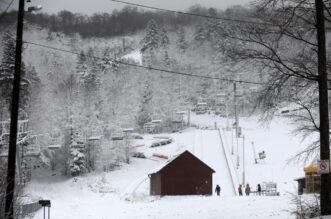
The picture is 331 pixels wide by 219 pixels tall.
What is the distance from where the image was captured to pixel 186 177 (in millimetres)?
53031

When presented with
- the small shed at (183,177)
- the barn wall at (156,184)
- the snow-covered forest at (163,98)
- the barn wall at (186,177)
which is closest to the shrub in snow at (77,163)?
the snow-covered forest at (163,98)

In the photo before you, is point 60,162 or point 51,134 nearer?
point 60,162

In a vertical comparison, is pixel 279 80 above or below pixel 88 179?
above

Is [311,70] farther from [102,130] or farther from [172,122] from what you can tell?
[172,122]

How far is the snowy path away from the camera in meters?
60.2

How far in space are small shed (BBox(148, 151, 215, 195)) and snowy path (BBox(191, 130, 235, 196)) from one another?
8.07 ft

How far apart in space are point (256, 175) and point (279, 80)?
5077 centimetres

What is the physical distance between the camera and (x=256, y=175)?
2491 inches

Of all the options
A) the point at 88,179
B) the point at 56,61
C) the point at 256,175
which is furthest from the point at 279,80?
the point at 56,61

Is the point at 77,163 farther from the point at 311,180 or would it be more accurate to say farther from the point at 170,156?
the point at 311,180

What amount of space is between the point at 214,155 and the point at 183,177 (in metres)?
28.4

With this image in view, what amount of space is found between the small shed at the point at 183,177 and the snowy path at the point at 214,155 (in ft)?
8.07

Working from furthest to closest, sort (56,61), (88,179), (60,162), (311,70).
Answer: (56,61)
(60,162)
(88,179)
(311,70)

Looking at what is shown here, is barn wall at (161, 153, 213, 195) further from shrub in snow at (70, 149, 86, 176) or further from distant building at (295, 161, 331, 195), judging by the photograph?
shrub in snow at (70, 149, 86, 176)
